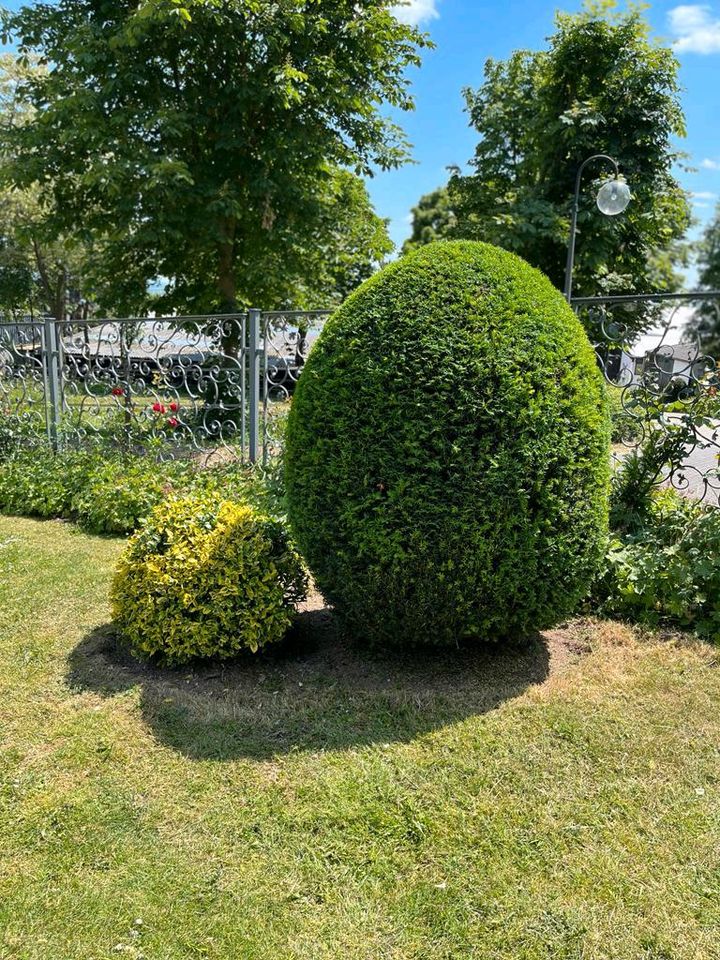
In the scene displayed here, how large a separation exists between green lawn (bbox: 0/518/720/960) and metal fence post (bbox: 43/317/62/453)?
4206mm

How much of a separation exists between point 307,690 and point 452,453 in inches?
51.7

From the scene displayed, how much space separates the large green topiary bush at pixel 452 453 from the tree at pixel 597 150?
425 inches

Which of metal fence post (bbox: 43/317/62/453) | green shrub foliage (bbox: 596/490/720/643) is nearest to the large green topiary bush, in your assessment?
green shrub foliage (bbox: 596/490/720/643)

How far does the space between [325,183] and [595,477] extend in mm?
9811

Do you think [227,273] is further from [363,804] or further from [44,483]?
[363,804]

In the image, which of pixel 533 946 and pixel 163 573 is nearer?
pixel 533 946

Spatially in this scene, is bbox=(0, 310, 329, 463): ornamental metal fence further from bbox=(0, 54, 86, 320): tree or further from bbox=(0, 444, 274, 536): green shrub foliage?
bbox=(0, 54, 86, 320): tree

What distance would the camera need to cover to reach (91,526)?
568cm

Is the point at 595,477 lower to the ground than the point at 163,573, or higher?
higher

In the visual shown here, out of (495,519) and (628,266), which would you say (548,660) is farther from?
(628,266)

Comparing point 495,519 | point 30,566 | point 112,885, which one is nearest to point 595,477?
point 495,519

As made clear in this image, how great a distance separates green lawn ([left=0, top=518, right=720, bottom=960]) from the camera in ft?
6.08

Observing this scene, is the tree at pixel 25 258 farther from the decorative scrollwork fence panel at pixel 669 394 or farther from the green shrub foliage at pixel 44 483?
the decorative scrollwork fence panel at pixel 669 394

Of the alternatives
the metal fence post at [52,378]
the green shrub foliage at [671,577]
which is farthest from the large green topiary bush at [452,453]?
the metal fence post at [52,378]
